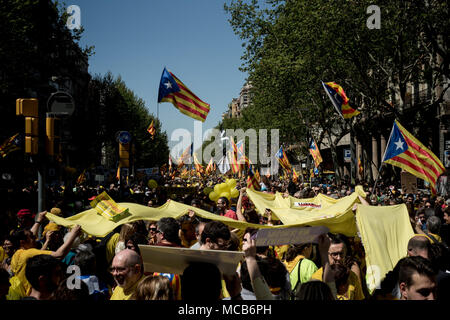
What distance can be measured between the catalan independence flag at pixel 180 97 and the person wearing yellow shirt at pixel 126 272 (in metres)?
9.33

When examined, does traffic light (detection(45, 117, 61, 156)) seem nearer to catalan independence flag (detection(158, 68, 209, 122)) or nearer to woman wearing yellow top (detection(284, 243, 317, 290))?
catalan independence flag (detection(158, 68, 209, 122))

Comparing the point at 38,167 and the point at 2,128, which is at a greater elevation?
the point at 2,128

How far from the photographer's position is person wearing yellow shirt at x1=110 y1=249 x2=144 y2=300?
361cm

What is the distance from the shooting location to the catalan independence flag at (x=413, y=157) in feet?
29.4

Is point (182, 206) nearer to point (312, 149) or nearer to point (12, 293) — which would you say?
point (12, 293)

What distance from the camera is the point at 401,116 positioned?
1966 centimetres

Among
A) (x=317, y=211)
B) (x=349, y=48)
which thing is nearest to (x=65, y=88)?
(x=349, y=48)

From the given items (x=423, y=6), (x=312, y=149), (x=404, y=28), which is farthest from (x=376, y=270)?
(x=312, y=149)

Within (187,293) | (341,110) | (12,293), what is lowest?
(12,293)

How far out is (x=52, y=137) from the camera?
29.8 ft

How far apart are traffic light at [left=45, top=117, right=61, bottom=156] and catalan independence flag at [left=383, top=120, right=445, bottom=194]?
21.3ft

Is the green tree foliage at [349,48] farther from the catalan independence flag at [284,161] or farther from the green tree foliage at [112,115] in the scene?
the green tree foliage at [112,115]

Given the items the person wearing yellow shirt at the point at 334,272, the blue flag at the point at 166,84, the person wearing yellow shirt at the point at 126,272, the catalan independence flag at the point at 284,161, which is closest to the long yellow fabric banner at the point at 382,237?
the person wearing yellow shirt at the point at 334,272

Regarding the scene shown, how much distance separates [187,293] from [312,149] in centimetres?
2320
